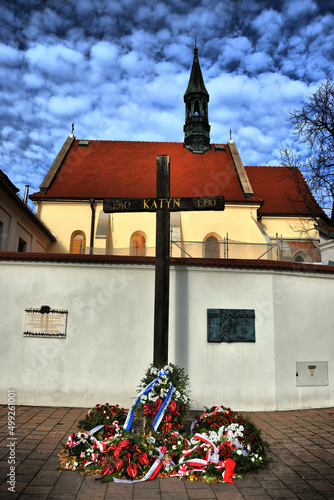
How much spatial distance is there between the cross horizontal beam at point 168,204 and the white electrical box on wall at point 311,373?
4.48 metres

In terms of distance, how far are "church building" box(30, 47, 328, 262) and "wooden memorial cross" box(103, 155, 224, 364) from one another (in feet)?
34.4

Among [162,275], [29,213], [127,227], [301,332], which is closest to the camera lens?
[162,275]

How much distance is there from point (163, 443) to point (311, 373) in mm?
4747

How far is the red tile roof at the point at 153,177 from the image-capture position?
2025 cm

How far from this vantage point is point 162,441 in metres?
5.05

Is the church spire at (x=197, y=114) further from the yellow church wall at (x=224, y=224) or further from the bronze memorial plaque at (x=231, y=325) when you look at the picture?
the bronze memorial plaque at (x=231, y=325)

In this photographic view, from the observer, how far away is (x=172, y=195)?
19.4 meters

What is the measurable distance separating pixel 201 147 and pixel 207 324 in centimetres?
1859

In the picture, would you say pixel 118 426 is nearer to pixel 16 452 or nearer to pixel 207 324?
pixel 16 452

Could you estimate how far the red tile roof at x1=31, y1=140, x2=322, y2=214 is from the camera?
20250 mm

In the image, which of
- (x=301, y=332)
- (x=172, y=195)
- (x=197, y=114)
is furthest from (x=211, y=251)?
(x=197, y=114)

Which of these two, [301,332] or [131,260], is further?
[301,332]

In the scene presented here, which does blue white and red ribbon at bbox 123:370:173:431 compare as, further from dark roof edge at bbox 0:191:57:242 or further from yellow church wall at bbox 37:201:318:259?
yellow church wall at bbox 37:201:318:259

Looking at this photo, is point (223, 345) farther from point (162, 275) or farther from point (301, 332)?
point (162, 275)
